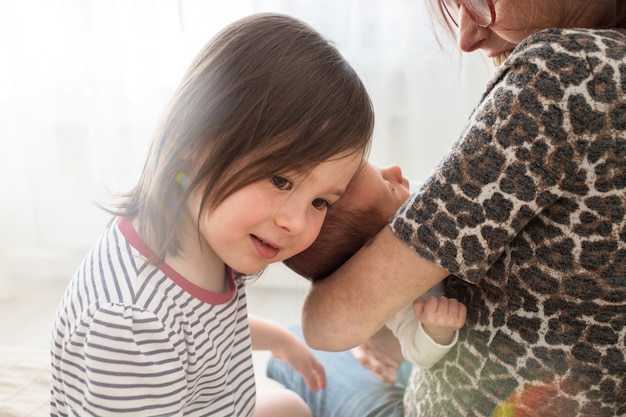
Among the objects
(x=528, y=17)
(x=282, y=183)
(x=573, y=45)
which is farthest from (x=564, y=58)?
(x=282, y=183)

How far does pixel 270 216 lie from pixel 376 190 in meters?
0.24

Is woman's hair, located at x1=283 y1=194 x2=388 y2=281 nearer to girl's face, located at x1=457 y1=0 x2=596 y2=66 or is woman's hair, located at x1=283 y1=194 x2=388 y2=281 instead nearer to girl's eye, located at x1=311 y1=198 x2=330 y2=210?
girl's eye, located at x1=311 y1=198 x2=330 y2=210

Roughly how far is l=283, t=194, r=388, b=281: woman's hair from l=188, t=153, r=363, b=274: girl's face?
93 millimetres

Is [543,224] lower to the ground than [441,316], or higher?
higher

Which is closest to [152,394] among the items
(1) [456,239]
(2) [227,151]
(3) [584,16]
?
(2) [227,151]

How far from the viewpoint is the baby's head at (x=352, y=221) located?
1062mm

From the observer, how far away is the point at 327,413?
4.32ft

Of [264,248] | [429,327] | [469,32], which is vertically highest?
[469,32]

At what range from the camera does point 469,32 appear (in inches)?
38.7

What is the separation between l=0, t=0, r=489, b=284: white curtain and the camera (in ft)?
7.34

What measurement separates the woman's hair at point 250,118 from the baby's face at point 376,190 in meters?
0.12

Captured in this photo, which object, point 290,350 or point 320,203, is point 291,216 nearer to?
point 320,203

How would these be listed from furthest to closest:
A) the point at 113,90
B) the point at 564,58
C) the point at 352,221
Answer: the point at 113,90 < the point at 352,221 < the point at 564,58

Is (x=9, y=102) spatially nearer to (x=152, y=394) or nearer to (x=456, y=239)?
(x=152, y=394)
